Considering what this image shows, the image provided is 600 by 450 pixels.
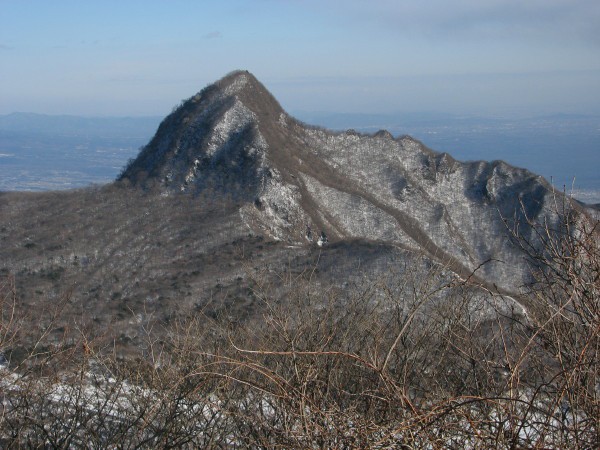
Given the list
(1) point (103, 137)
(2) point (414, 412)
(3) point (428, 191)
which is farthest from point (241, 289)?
(1) point (103, 137)

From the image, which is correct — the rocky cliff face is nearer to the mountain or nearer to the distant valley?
the mountain

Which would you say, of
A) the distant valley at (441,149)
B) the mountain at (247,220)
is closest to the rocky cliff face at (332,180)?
the mountain at (247,220)

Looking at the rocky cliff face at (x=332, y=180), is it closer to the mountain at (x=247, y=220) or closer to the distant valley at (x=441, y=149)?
the mountain at (x=247, y=220)

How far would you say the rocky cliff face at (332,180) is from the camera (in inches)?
1572

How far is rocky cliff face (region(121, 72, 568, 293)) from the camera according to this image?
131 feet

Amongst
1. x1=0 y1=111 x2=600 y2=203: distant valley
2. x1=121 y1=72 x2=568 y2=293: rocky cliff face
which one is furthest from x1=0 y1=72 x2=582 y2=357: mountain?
x1=0 y1=111 x2=600 y2=203: distant valley

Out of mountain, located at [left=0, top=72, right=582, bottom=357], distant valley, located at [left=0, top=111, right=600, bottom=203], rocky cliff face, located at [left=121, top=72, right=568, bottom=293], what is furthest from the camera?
distant valley, located at [left=0, top=111, right=600, bottom=203]

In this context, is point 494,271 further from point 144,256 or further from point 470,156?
point 470,156

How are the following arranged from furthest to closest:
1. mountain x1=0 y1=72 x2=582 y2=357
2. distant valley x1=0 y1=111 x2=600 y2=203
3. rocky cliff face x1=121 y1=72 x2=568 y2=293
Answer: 1. distant valley x1=0 y1=111 x2=600 y2=203
2. rocky cliff face x1=121 y1=72 x2=568 y2=293
3. mountain x1=0 y1=72 x2=582 y2=357

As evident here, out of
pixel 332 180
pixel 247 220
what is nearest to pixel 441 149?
pixel 332 180

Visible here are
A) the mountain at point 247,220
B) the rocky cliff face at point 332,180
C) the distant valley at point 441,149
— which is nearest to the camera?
the mountain at point 247,220

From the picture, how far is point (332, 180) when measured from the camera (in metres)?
45.3

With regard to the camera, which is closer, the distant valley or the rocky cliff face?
the rocky cliff face

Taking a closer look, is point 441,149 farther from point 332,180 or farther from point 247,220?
point 247,220
